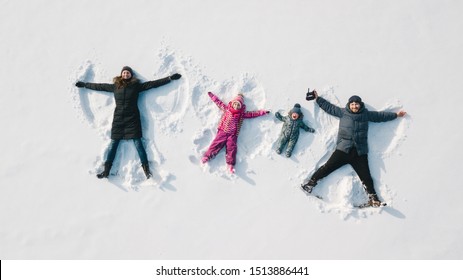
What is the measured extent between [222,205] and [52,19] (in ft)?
11.8

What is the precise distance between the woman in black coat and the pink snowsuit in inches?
32.6


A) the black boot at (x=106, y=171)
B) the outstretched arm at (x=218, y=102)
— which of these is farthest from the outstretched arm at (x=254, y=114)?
the black boot at (x=106, y=171)

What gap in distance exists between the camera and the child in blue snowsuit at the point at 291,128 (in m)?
4.60

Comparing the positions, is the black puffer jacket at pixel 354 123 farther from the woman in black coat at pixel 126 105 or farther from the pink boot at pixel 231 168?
the woman in black coat at pixel 126 105

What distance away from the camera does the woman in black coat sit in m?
4.62

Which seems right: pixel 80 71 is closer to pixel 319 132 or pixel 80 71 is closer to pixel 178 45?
pixel 178 45

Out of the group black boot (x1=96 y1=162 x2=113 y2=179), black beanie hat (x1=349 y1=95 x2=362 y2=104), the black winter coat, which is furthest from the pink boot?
black beanie hat (x1=349 y1=95 x2=362 y2=104)

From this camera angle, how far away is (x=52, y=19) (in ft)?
15.9

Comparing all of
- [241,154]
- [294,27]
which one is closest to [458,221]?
[241,154]

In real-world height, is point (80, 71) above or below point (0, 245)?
above

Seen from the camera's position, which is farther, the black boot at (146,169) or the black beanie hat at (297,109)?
the black boot at (146,169)

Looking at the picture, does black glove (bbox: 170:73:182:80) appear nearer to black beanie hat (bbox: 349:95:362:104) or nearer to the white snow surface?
the white snow surface

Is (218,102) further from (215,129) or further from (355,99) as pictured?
(355,99)

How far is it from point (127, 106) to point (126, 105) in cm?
2
